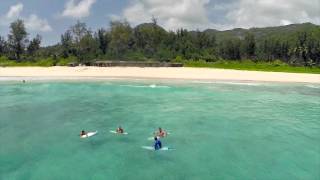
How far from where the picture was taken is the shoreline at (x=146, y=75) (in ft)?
211

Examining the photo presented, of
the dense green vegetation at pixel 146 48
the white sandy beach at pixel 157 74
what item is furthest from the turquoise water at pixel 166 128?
the dense green vegetation at pixel 146 48

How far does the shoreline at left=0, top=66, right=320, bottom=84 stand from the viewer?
64.3 m

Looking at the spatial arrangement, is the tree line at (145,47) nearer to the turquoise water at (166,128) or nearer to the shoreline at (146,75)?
the shoreline at (146,75)

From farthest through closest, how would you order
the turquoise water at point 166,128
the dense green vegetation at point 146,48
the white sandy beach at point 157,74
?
the dense green vegetation at point 146,48
the white sandy beach at point 157,74
the turquoise water at point 166,128

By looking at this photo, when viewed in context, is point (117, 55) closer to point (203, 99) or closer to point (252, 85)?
point (252, 85)

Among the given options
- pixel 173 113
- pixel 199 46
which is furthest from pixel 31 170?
pixel 199 46

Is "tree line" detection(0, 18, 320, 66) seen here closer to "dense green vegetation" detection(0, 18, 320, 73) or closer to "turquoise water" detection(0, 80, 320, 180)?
"dense green vegetation" detection(0, 18, 320, 73)

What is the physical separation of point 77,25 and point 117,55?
950 inches

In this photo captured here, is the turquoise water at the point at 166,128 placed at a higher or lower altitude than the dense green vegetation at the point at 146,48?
lower

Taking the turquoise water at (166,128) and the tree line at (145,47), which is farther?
the tree line at (145,47)

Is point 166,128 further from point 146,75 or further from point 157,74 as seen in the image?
point 157,74

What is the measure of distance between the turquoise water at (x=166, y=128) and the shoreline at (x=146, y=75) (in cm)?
1251

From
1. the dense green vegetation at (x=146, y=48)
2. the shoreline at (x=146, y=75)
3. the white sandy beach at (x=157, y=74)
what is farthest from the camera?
the dense green vegetation at (x=146, y=48)

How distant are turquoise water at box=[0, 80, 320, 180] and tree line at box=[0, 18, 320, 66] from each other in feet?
173
